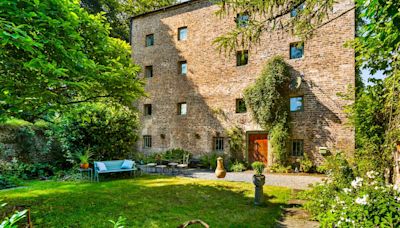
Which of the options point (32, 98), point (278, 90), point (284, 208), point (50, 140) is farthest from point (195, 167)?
point (32, 98)

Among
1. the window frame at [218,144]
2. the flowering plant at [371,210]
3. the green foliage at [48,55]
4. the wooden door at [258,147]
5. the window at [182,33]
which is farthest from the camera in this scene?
the window at [182,33]

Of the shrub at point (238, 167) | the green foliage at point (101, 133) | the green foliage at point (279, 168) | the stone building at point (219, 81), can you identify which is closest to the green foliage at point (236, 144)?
the stone building at point (219, 81)

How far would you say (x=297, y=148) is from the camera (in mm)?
12281

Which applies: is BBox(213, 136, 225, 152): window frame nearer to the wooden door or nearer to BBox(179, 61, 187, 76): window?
the wooden door

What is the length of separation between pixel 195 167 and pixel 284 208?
8589 mm

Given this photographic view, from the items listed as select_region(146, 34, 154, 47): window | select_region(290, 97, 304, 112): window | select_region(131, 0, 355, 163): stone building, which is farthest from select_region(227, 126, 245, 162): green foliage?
select_region(146, 34, 154, 47): window

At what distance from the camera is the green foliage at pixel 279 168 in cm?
1174

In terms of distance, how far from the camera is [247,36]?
494 centimetres

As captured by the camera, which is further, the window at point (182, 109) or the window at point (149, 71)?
the window at point (149, 71)

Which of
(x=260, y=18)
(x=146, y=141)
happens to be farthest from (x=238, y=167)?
(x=260, y=18)

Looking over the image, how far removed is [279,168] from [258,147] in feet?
5.87

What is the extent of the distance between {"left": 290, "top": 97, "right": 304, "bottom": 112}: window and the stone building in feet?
0.16

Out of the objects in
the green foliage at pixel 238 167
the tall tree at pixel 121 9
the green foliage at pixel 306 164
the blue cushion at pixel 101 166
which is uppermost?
the tall tree at pixel 121 9

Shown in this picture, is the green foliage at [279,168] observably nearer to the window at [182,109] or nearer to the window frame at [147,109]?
the window at [182,109]
